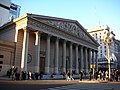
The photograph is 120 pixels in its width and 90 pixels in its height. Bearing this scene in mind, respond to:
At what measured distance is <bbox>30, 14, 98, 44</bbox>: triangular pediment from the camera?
39594 mm

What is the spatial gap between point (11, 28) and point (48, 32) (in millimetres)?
8971

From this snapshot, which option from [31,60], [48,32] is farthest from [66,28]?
[31,60]

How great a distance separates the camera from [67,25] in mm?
47594

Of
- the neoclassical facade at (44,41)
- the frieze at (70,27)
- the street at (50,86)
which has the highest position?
the frieze at (70,27)

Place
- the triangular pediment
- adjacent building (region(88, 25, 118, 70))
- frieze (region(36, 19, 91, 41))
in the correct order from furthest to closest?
1. adjacent building (region(88, 25, 118, 70))
2. frieze (region(36, 19, 91, 41))
3. the triangular pediment

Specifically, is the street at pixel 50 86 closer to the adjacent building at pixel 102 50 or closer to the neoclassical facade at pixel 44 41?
the neoclassical facade at pixel 44 41

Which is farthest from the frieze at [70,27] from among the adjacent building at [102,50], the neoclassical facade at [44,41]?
the adjacent building at [102,50]

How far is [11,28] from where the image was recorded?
39.7 m

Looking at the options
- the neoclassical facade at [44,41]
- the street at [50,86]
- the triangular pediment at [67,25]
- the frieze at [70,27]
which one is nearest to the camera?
the street at [50,86]

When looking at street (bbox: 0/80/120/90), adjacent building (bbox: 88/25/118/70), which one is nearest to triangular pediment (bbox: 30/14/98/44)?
street (bbox: 0/80/120/90)

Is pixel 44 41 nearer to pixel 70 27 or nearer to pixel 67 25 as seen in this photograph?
pixel 67 25

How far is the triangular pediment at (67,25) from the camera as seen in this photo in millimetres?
39594

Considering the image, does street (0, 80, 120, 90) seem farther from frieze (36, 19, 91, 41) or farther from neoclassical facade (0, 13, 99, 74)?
frieze (36, 19, 91, 41)

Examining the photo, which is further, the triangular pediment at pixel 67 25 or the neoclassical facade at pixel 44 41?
the triangular pediment at pixel 67 25
